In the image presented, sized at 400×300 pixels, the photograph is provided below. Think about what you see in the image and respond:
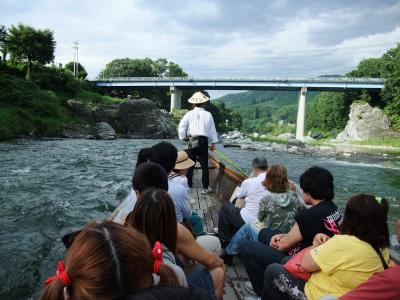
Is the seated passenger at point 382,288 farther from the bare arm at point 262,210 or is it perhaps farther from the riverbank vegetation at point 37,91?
the riverbank vegetation at point 37,91

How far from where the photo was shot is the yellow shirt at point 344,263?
229 centimetres

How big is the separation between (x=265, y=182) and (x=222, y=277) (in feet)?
4.68

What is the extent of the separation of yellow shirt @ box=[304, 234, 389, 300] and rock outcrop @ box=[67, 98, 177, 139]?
130 feet

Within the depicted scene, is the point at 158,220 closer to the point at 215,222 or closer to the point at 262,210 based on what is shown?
the point at 262,210

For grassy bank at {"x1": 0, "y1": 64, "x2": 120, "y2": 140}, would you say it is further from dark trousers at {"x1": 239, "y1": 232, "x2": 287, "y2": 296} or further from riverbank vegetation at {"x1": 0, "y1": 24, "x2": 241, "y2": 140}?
dark trousers at {"x1": 239, "y1": 232, "x2": 287, "y2": 296}

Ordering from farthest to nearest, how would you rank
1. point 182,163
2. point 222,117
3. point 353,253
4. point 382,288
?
1. point 222,117
2. point 182,163
3. point 353,253
4. point 382,288

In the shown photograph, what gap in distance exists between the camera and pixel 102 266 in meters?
1.27

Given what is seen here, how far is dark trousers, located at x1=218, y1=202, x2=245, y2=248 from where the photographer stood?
14.6 ft

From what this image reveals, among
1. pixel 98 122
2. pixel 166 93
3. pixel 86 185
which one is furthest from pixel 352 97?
pixel 86 185

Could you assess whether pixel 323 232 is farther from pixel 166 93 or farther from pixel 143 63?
pixel 143 63

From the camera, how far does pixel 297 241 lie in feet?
10.2

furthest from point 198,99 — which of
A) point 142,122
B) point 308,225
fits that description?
point 142,122

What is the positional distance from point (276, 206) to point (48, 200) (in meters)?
6.39

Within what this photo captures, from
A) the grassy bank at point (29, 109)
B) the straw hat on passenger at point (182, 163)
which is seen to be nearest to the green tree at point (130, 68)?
the grassy bank at point (29, 109)
